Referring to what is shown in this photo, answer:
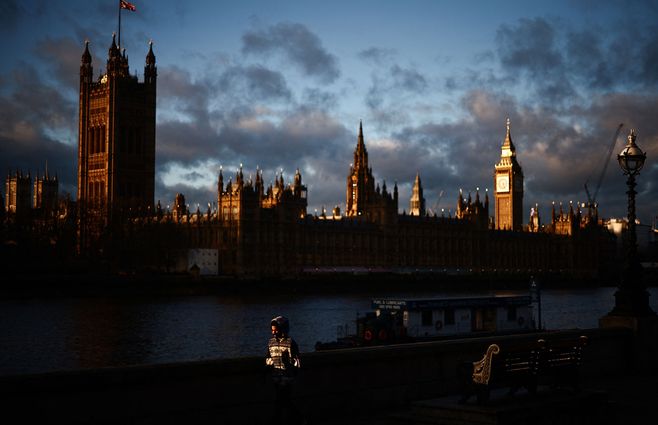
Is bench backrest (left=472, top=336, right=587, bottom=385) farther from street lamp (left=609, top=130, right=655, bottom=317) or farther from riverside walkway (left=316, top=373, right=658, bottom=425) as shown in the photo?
street lamp (left=609, top=130, right=655, bottom=317)

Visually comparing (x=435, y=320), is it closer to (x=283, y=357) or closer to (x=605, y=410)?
(x=605, y=410)

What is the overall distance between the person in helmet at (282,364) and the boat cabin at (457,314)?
2675cm

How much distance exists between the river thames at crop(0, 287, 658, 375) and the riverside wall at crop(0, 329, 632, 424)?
21.3 meters

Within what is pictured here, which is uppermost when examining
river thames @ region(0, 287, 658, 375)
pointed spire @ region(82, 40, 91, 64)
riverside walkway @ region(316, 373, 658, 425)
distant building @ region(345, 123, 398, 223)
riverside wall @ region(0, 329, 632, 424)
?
pointed spire @ region(82, 40, 91, 64)

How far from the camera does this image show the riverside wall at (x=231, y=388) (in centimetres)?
1087

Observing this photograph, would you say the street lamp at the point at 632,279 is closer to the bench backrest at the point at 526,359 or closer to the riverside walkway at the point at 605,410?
the riverside walkway at the point at 605,410

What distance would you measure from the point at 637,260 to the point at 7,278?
72392 mm

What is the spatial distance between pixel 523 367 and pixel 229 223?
108 meters

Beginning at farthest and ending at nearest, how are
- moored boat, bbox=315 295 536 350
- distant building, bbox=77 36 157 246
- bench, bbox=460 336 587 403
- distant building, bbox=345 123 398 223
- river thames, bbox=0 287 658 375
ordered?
distant building, bbox=345 123 398 223 < distant building, bbox=77 36 157 246 < river thames, bbox=0 287 658 375 < moored boat, bbox=315 295 536 350 < bench, bbox=460 336 587 403

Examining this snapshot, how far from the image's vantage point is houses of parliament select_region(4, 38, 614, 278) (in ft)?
360

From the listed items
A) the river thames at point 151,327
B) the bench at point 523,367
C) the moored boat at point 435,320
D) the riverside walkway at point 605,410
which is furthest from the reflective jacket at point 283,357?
→ the river thames at point 151,327

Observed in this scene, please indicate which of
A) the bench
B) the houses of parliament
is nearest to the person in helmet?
the bench

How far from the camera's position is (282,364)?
11.9 m

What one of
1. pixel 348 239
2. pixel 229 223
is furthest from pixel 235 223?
pixel 348 239
